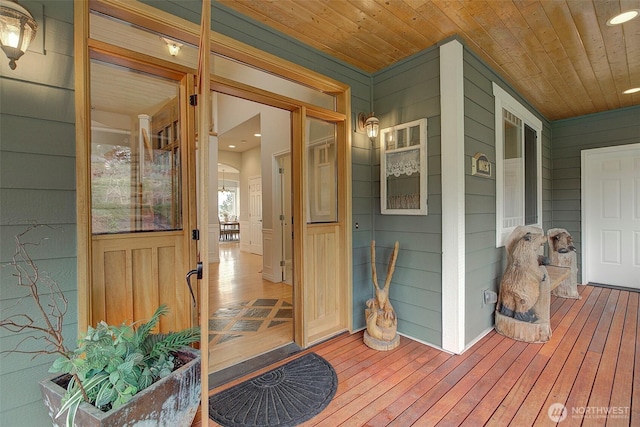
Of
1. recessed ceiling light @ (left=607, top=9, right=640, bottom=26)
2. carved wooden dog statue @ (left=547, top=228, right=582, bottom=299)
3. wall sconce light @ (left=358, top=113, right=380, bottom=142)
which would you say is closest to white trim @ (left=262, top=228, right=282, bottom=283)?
wall sconce light @ (left=358, top=113, right=380, bottom=142)

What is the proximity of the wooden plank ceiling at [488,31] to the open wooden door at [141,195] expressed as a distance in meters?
0.96

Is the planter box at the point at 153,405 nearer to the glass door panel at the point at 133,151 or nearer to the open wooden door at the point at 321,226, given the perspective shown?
the glass door panel at the point at 133,151

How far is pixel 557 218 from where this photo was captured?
15.7 ft

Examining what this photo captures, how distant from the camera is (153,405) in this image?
1.29 meters

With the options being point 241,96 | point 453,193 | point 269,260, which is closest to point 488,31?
point 453,193

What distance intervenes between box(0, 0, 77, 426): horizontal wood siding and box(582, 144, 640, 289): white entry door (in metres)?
6.43

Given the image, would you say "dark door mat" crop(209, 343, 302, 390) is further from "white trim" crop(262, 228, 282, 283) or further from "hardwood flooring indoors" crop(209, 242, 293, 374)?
"white trim" crop(262, 228, 282, 283)

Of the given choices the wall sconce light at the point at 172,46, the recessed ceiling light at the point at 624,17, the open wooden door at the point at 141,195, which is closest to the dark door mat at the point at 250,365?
the open wooden door at the point at 141,195

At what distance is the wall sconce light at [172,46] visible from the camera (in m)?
1.87

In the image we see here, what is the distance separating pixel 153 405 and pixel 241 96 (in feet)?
6.88

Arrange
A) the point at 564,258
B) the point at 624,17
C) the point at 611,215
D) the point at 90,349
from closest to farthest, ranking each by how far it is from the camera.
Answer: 1. the point at 90,349
2. the point at 624,17
3. the point at 564,258
4. the point at 611,215

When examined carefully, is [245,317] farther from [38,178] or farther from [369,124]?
[369,124]

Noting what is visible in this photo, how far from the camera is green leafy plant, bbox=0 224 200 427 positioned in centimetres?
121

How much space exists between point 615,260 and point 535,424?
4.33m
